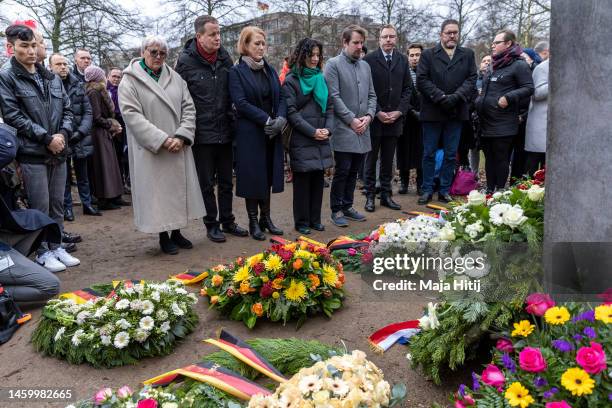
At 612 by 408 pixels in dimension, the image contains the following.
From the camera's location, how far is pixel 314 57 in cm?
547

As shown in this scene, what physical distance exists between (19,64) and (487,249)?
4085mm

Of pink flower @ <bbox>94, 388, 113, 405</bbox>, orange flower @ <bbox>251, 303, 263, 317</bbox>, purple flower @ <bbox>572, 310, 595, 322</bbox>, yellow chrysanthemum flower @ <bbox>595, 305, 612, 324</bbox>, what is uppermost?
yellow chrysanthemum flower @ <bbox>595, 305, 612, 324</bbox>

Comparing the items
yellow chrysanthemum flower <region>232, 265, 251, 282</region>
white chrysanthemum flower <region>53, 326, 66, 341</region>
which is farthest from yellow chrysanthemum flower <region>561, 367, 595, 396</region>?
white chrysanthemum flower <region>53, 326, 66, 341</region>

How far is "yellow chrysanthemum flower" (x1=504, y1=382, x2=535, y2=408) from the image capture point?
Answer: 5.85 ft

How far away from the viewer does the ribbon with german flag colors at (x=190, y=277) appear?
13.4 feet

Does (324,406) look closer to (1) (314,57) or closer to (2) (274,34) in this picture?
(1) (314,57)

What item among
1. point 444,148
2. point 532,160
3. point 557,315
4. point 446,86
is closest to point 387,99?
point 446,86

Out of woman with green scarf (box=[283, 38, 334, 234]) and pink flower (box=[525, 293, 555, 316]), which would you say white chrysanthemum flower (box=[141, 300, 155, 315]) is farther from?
woman with green scarf (box=[283, 38, 334, 234])

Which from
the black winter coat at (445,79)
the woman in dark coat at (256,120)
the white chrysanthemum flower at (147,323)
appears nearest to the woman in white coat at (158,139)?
the woman in dark coat at (256,120)

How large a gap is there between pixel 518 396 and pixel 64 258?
14.0 ft

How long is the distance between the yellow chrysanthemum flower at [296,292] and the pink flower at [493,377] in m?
1.51

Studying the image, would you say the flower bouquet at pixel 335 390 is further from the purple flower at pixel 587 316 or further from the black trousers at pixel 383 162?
the black trousers at pixel 383 162

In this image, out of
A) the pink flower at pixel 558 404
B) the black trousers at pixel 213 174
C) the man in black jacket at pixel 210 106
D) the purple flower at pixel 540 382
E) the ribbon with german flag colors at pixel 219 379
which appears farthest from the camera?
the black trousers at pixel 213 174

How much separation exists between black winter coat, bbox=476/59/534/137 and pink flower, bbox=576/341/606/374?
5138 mm
